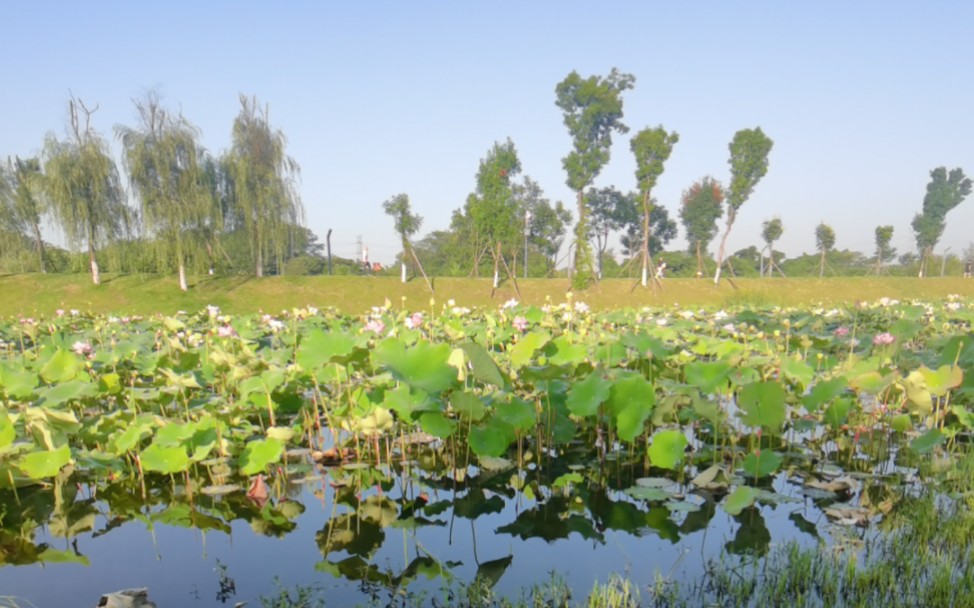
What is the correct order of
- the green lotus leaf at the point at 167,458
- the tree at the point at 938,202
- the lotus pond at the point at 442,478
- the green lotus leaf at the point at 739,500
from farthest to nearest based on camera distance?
the tree at the point at 938,202 < the green lotus leaf at the point at 167,458 < the green lotus leaf at the point at 739,500 < the lotus pond at the point at 442,478

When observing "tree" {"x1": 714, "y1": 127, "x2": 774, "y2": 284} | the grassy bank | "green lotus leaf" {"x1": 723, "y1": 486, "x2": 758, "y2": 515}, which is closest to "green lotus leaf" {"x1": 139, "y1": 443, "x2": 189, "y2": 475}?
"green lotus leaf" {"x1": 723, "y1": 486, "x2": 758, "y2": 515}

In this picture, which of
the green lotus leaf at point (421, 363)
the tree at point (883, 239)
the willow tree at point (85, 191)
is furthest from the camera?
the tree at point (883, 239)

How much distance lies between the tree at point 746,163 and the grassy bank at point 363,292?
2991mm

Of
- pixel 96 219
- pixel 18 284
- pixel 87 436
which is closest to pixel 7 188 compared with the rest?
pixel 18 284

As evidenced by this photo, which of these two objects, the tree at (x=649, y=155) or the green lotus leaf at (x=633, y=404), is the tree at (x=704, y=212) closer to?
the tree at (x=649, y=155)

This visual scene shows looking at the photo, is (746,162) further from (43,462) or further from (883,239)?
(43,462)

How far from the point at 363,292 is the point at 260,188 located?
4367 millimetres

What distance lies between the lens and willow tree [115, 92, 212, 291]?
1628 centimetres

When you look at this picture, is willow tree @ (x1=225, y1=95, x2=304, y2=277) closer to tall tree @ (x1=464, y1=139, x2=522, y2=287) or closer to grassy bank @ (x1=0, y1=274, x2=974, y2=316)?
grassy bank @ (x1=0, y1=274, x2=974, y2=316)

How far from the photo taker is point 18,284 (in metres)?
17.1

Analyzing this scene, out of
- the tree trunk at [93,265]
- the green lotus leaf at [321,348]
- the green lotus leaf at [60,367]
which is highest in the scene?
the tree trunk at [93,265]

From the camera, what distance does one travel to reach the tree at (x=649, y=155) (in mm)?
21578

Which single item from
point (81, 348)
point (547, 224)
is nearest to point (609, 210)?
point (547, 224)

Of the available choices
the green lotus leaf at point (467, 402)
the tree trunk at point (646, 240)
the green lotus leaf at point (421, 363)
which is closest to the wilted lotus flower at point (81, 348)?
the green lotus leaf at point (421, 363)
